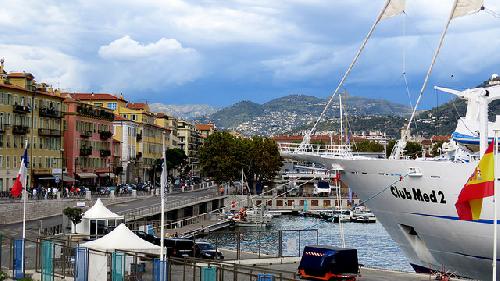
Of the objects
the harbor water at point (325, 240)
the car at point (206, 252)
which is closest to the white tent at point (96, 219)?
the harbor water at point (325, 240)

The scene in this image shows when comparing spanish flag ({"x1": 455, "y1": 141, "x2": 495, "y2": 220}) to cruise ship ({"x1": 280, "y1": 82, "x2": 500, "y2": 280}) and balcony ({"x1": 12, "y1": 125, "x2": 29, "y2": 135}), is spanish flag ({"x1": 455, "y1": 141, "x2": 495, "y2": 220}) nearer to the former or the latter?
cruise ship ({"x1": 280, "y1": 82, "x2": 500, "y2": 280})

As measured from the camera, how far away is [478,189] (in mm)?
19250

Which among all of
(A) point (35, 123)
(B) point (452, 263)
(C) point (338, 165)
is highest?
(A) point (35, 123)

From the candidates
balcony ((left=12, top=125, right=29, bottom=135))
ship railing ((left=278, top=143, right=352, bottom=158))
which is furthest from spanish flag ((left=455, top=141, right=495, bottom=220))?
balcony ((left=12, top=125, right=29, bottom=135))

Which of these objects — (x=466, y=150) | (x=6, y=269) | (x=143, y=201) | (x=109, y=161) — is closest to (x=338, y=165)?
(x=466, y=150)

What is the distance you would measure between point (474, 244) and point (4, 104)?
62238 millimetres

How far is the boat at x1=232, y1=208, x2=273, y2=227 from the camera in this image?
93375 millimetres

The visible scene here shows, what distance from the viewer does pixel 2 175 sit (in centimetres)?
8281

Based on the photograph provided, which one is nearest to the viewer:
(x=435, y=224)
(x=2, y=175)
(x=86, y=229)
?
(x=435, y=224)

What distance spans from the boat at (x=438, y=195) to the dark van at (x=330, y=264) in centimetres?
418

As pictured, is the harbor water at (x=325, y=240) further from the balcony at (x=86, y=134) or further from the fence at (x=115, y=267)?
the balcony at (x=86, y=134)

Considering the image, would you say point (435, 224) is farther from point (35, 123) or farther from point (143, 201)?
point (35, 123)

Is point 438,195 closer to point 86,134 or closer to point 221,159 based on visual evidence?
point 86,134

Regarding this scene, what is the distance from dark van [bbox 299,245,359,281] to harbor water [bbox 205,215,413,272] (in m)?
11.3
